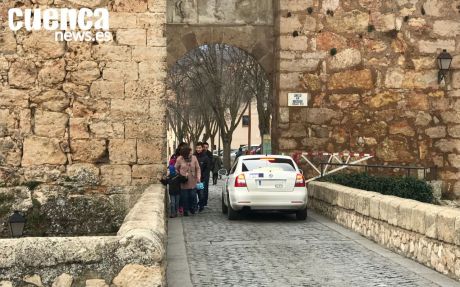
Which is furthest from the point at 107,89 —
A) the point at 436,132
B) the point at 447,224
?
the point at 436,132

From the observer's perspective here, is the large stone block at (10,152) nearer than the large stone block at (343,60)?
Yes

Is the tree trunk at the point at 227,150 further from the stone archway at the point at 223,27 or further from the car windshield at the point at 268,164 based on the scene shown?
the car windshield at the point at 268,164

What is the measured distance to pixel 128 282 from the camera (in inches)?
203

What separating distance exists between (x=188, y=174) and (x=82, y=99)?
10.3ft

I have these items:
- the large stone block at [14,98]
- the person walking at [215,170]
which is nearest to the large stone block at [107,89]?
the large stone block at [14,98]

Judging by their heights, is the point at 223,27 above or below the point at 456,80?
above

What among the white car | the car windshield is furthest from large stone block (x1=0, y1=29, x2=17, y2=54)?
the car windshield

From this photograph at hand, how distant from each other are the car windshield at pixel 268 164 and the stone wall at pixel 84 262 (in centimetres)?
874

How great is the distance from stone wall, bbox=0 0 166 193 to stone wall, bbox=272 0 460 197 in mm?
5720

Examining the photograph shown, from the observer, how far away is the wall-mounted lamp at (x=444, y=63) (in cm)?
1792

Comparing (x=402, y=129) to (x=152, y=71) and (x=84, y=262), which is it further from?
(x=84, y=262)

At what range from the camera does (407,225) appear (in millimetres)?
9188

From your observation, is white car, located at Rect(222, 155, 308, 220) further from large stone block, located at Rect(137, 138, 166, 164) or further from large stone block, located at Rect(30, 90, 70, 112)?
large stone block, located at Rect(30, 90, 70, 112)

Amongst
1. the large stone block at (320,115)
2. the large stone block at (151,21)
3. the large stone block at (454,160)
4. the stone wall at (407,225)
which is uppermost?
the large stone block at (151,21)
